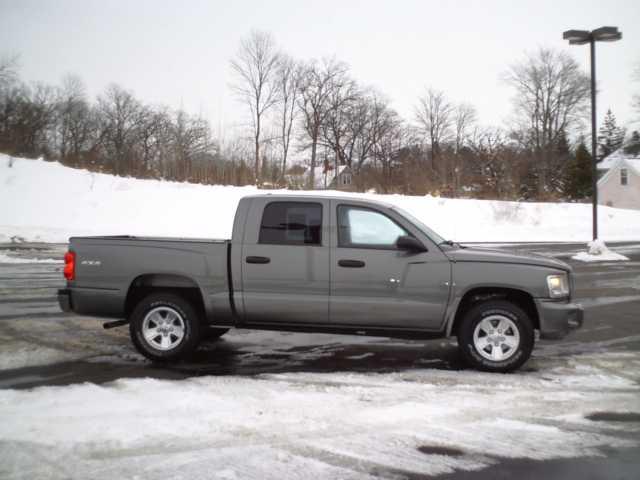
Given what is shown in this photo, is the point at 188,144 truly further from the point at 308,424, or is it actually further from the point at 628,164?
the point at 628,164

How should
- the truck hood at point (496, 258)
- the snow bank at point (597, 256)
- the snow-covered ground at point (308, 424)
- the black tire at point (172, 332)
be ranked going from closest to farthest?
the snow-covered ground at point (308, 424), the truck hood at point (496, 258), the black tire at point (172, 332), the snow bank at point (597, 256)

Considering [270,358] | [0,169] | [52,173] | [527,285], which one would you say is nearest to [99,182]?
[52,173]

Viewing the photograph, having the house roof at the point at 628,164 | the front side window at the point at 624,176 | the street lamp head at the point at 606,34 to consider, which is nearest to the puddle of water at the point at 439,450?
the street lamp head at the point at 606,34

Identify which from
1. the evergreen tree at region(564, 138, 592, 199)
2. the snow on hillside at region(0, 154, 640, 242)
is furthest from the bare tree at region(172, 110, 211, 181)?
the evergreen tree at region(564, 138, 592, 199)

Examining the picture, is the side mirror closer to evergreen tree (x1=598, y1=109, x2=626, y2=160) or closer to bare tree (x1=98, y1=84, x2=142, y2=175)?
bare tree (x1=98, y1=84, x2=142, y2=175)

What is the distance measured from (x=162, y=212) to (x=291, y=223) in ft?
70.4

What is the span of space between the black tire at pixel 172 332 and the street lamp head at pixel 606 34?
15448mm

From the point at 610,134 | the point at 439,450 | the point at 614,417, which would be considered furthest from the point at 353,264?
the point at 610,134

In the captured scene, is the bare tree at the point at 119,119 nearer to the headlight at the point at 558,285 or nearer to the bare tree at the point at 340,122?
the bare tree at the point at 340,122

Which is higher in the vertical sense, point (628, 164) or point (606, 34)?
point (628, 164)

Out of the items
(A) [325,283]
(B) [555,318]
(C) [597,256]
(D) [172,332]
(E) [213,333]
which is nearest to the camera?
(B) [555,318]

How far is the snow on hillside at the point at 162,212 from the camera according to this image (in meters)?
23.6

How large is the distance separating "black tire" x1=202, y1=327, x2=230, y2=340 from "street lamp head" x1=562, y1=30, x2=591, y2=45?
14580mm

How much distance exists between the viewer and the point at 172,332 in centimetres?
604
